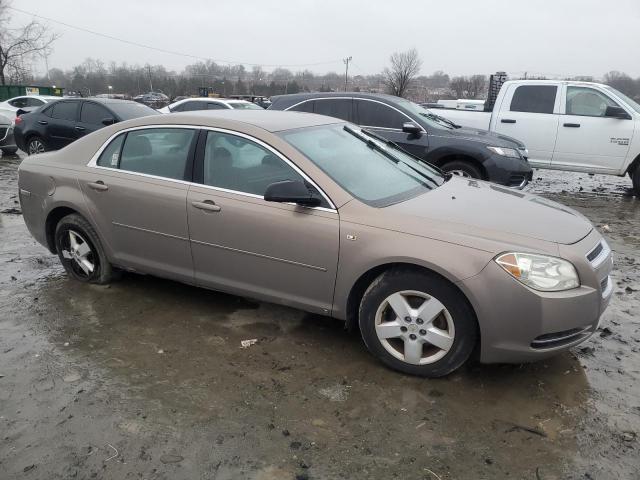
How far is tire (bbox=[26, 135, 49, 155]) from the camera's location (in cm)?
1077

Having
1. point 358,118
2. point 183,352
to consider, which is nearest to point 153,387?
point 183,352

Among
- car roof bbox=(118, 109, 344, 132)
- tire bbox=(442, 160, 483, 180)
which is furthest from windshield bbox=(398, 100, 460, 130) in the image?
car roof bbox=(118, 109, 344, 132)

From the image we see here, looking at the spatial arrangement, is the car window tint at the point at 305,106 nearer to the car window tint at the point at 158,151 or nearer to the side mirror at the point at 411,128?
the side mirror at the point at 411,128

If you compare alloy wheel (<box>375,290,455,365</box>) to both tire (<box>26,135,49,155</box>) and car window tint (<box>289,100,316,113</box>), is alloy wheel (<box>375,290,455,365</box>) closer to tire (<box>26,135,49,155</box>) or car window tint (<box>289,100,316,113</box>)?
car window tint (<box>289,100,316,113</box>)

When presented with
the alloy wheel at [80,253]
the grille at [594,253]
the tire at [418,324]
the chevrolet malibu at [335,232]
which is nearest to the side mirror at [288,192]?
the chevrolet malibu at [335,232]

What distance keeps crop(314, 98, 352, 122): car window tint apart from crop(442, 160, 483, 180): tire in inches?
70.1

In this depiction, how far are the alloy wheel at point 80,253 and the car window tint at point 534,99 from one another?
791cm

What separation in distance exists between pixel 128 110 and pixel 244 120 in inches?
292

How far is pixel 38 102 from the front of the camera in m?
17.3

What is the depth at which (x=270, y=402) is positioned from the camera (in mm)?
2979

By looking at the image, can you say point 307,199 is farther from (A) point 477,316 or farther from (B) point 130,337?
(B) point 130,337

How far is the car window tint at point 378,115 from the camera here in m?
7.80

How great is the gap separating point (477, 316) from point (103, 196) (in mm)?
3074

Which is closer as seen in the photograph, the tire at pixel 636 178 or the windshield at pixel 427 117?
the windshield at pixel 427 117
